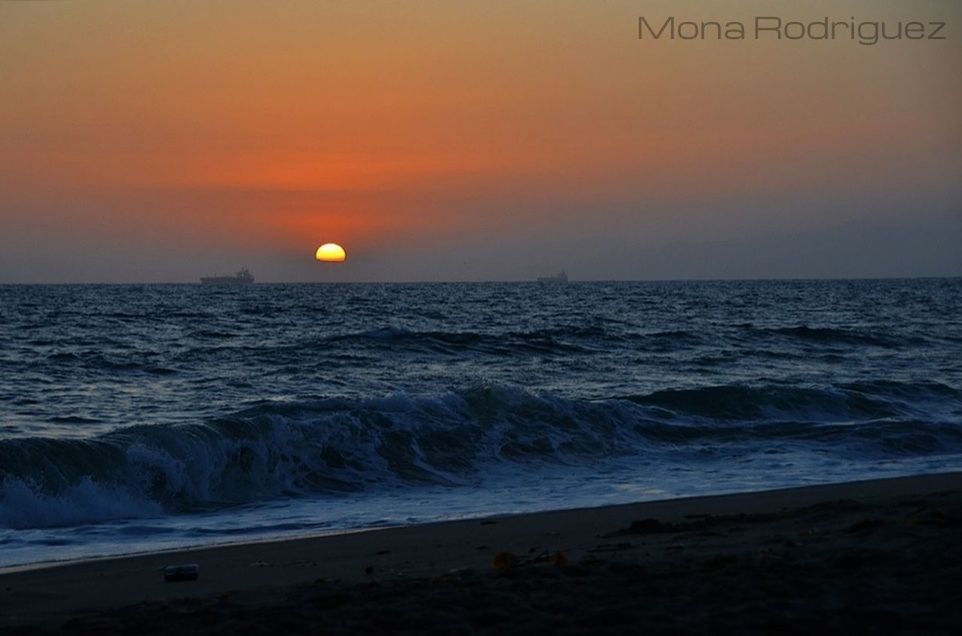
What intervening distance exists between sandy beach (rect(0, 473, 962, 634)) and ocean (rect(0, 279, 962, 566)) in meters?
2.13

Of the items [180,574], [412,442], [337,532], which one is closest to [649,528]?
[337,532]

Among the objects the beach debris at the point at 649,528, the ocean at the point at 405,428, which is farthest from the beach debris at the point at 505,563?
the ocean at the point at 405,428

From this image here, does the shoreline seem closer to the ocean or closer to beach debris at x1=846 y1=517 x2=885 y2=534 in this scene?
the ocean

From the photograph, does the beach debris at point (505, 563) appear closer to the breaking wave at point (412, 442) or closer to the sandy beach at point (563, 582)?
the sandy beach at point (563, 582)

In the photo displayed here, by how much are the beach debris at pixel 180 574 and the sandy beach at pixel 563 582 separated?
0.32ft

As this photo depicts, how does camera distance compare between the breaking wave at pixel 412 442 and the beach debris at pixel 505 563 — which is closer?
the beach debris at pixel 505 563

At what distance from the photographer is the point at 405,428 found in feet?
53.4

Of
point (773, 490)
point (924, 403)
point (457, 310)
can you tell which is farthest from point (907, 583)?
point (457, 310)

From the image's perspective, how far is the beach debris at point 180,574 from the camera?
286 inches

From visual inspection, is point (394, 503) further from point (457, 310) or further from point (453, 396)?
point (457, 310)

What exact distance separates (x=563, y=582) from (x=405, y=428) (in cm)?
1041

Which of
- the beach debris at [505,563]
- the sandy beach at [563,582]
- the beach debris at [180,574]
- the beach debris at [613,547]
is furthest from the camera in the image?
the beach debris at [613,547]

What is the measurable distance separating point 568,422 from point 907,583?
1221 cm

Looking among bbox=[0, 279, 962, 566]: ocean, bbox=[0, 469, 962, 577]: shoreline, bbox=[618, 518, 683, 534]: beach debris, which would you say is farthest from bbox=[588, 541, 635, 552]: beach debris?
bbox=[0, 279, 962, 566]: ocean
